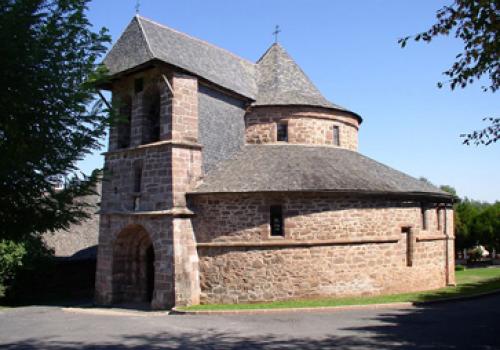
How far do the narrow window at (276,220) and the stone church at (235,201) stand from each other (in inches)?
1.4

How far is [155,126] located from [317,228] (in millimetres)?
7799

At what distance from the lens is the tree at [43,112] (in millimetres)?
7016

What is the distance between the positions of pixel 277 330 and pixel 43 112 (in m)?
7.84

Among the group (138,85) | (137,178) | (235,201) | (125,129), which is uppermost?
(138,85)

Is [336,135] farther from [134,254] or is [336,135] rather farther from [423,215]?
[134,254]

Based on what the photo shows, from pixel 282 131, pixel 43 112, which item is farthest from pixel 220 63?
pixel 43 112

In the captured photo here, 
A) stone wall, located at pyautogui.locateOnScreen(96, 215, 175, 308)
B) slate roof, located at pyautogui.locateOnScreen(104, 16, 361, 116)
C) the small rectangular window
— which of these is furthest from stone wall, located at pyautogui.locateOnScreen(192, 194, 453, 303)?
slate roof, located at pyautogui.locateOnScreen(104, 16, 361, 116)

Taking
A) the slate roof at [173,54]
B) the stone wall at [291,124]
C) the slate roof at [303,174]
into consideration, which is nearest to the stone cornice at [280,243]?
the slate roof at [303,174]

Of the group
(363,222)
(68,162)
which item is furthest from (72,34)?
(363,222)

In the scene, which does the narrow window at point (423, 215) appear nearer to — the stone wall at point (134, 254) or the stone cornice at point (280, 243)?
the stone cornice at point (280, 243)

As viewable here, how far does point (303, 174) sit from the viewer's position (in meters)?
17.4

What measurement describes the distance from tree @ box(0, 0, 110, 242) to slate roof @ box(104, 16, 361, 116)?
937cm

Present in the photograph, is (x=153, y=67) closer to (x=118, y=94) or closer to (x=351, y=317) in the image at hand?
(x=118, y=94)

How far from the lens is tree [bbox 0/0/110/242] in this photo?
702cm
